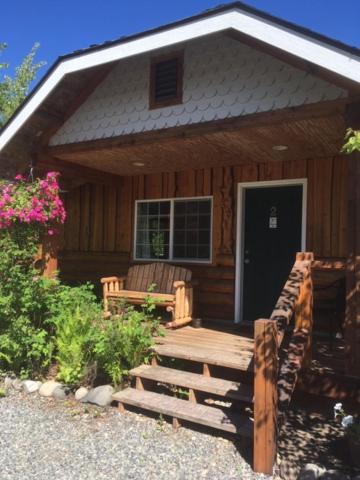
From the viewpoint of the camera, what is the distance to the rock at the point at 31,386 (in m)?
4.81

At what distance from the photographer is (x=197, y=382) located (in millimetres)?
4145

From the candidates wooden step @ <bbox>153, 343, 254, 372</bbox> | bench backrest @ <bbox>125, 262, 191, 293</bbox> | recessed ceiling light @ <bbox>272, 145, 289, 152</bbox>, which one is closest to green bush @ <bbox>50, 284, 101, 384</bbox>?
wooden step @ <bbox>153, 343, 254, 372</bbox>

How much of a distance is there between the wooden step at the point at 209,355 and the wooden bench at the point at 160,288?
909 mm

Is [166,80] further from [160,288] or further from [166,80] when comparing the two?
[160,288]

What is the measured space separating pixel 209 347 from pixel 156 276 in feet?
6.92

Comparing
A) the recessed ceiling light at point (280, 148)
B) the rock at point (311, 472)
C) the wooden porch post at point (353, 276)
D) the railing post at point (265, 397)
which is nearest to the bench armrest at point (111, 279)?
the recessed ceiling light at point (280, 148)

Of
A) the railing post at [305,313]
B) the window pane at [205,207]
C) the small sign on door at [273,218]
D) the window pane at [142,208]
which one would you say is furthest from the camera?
the window pane at [142,208]

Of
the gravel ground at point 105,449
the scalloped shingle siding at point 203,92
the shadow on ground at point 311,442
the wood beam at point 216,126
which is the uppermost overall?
the scalloped shingle siding at point 203,92

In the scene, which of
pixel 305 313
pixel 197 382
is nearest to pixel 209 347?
pixel 197 382

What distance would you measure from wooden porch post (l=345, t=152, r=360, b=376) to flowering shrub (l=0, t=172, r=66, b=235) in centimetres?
374

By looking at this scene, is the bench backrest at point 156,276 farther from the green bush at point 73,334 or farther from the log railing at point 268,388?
the log railing at point 268,388

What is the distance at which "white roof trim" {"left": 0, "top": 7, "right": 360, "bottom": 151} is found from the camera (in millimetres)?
3729

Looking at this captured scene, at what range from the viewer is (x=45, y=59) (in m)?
19.7

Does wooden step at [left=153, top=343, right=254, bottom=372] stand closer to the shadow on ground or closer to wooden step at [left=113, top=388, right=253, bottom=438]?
wooden step at [left=113, top=388, right=253, bottom=438]
